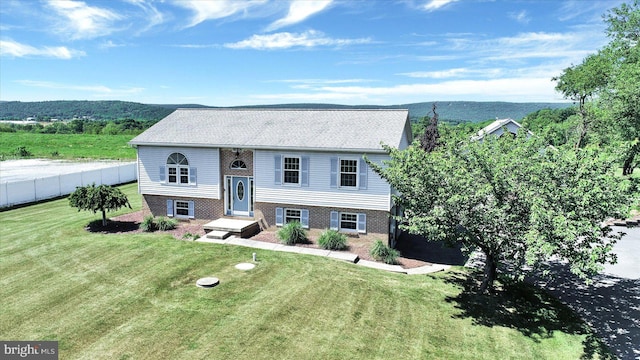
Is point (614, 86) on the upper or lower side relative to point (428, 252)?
upper

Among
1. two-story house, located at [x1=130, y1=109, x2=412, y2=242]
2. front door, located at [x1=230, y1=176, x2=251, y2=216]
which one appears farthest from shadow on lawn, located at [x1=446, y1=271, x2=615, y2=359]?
front door, located at [x1=230, y1=176, x2=251, y2=216]

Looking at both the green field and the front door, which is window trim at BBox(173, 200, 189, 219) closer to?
the front door

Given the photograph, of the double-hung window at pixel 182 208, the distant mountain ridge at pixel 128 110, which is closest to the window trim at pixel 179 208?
→ the double-hung window at pixel 182 208

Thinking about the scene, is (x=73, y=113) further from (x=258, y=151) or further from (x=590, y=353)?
(x=590, y=353)

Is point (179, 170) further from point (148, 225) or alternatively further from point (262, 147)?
point (262, 147)

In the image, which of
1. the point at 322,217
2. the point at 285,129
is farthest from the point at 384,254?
the point at 285,129

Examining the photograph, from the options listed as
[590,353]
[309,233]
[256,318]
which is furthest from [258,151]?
[590,353]
